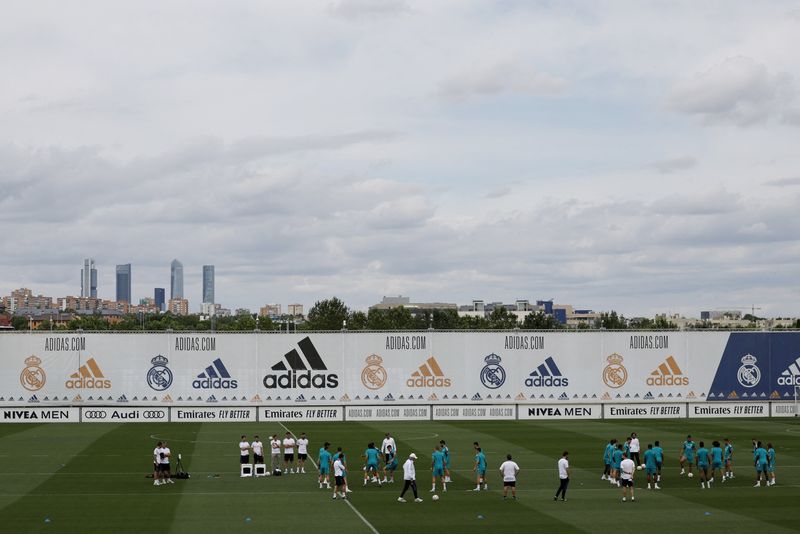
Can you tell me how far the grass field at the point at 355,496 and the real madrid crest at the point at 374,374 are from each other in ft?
47.1

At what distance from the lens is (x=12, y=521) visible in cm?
3253

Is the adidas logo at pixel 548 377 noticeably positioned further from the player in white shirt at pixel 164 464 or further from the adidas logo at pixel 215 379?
the player in white shirt at pixel 164 464

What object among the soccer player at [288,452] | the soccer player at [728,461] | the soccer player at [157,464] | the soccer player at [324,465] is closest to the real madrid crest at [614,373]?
the soccer player at [728,461]

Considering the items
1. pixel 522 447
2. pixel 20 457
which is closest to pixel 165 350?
pixel 20 457

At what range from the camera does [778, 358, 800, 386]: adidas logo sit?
80938 millimetres

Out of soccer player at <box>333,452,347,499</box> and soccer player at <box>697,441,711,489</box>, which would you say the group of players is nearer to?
soccer player at <box>697,441,711,489</box>

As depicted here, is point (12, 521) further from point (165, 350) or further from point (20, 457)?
point (165, 350)

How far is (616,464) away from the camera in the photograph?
4081 centimetres

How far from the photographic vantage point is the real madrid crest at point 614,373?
260 feet

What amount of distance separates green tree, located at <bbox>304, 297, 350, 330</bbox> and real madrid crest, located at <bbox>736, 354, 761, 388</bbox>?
325 ft

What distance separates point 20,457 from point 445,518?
27.0m

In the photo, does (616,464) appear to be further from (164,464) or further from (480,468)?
(164,464)

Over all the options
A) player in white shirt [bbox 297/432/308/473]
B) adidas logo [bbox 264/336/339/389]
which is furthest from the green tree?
player in white shirt [bbox 297/432/308/473]

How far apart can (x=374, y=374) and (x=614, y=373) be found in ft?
60.5
